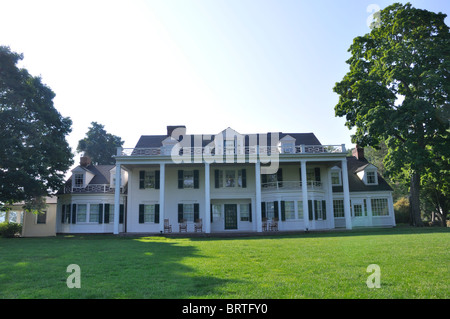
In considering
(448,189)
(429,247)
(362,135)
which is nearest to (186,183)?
(362,135)

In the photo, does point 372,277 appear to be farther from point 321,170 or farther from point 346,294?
point 321,170

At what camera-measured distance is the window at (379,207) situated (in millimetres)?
29375

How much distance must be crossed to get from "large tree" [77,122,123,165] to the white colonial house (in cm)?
2211

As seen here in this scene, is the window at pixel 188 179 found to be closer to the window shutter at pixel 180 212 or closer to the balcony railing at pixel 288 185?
the window shutter at pixel 180 212

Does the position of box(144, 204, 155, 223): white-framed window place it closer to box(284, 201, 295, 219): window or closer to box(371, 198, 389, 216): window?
box(284, 201, 295, 219): window

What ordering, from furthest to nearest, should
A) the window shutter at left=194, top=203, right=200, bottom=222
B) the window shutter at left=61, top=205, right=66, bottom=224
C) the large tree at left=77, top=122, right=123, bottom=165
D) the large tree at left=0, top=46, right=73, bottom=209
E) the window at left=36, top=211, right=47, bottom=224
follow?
the large tree at left=77, top=122, right=123, bottom=165 → the window at left=36, top=211, right=47, bottom=224 → the window shutter at left=61, top=205, right=66, bottom=224 → the window shutter at left=194, top=203, right=200, bottom=222 → the large tree at left=0, top=46, right=73, bottom=209

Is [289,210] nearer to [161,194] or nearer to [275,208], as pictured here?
[275,208]

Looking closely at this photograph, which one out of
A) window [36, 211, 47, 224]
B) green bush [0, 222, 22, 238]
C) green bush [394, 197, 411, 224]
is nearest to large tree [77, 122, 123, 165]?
window [36, 211, 47, 224]

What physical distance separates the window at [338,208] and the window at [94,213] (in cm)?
1992

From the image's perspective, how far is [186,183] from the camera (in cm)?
2764

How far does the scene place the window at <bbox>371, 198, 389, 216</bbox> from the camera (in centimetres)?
2938
